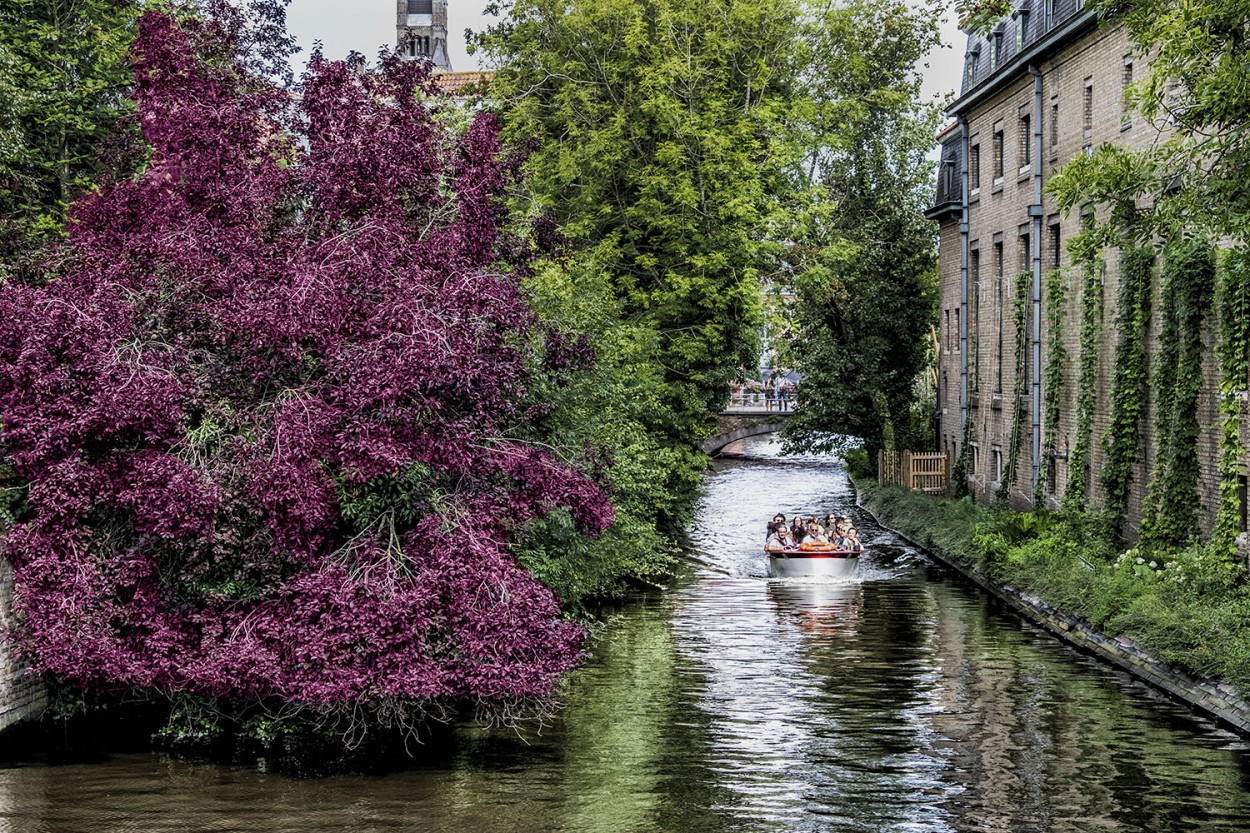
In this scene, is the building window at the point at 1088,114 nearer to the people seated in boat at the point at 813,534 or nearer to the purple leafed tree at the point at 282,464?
the people seated in boat at the point at 813,534

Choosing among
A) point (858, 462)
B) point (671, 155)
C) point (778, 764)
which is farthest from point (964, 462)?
point (778, 764)

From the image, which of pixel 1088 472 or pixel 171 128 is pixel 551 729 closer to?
pixel 171 128

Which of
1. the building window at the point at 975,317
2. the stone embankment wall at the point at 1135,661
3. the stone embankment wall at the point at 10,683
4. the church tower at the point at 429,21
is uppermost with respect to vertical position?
the church tower at the point at 429,21

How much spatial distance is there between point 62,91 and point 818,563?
1958 cm

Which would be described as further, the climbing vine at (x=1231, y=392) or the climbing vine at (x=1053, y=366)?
the climbing vine at (x=1053, y=366)

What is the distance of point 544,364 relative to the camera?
1742 centimetres

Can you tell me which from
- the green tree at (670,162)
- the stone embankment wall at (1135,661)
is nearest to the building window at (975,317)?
the green tree at (670,162)

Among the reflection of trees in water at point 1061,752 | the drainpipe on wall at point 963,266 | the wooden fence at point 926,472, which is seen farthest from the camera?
the wooden fence at point 926,472

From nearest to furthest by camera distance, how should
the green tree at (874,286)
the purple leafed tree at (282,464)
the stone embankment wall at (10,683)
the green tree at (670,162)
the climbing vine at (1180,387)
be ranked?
1. the purple leafed tree at (282,464)
2. the stone embankment wall at (10,683)
3. the climbing vine at (1180,387)
4. the green tree at (670,162)
5. the green tree at (874,286)

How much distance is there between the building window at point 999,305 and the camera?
36000mm

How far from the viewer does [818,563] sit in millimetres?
30719

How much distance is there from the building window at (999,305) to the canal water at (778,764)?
1411 cm

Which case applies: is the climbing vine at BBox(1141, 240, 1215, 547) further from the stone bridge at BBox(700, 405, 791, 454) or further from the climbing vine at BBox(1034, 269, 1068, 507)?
the stone bridge at BBox(700, 405, 791, 454)

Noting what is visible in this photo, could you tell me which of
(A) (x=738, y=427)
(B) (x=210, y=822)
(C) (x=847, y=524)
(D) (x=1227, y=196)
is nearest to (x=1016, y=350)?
(C) (x=847, y=524)
